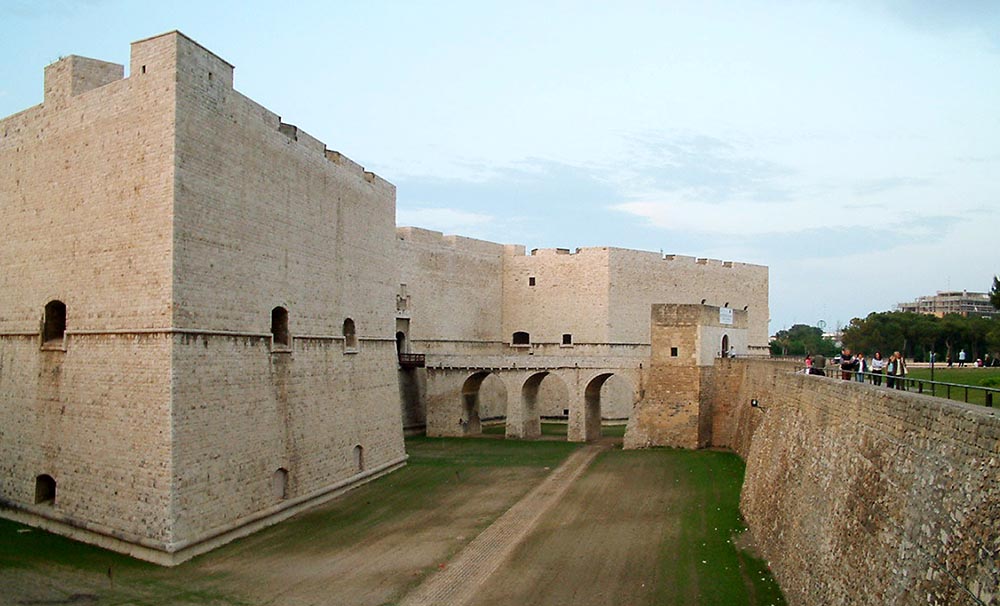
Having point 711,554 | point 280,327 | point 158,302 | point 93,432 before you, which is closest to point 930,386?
point 711,554

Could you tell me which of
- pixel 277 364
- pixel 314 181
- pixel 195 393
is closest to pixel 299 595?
pixel 195 393

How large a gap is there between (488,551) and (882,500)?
8.76 metres

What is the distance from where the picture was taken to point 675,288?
40000mm

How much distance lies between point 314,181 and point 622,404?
22263 millimetres

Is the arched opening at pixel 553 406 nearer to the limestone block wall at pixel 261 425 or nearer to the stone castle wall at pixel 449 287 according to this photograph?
the stone castle wall at pixel 449 287

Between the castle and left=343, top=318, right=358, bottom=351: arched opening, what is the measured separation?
0.11 meters

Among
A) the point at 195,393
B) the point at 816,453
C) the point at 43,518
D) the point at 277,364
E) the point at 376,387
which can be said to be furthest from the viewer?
the point at 376,387

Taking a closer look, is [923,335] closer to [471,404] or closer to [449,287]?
[449,287]

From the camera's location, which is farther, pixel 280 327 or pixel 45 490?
pixel 280 327

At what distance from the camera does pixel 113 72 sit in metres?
16.9

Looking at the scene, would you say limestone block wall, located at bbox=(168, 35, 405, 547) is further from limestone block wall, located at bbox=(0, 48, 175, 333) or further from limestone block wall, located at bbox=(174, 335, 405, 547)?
limestone block wall, located at bbox=(0, 48, 175, 333)

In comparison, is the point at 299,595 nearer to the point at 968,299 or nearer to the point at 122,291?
the point at 122,291

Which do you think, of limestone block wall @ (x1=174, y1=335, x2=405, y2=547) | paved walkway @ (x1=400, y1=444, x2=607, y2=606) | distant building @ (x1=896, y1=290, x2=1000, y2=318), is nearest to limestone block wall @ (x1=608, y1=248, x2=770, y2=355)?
paved walkway @ (x1=400, y1=444, x2=607, y2=606)

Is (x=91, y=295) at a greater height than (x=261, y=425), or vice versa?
(x=91, y=295)
